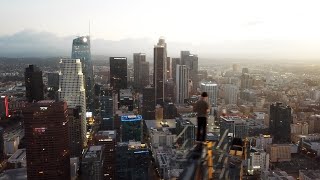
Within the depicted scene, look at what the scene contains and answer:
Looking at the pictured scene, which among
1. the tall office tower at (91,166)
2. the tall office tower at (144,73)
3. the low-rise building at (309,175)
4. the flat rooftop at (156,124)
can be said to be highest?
the tall office tower at (144,73)

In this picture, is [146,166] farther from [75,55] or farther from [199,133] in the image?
[75,55]

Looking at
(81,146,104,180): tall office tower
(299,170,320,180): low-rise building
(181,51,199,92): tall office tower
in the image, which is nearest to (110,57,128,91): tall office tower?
(181,51,199,92): tall office tower

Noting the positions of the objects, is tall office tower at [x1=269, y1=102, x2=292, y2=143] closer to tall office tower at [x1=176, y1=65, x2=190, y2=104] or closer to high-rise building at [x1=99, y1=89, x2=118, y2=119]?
high-rise building at [x1=99, y1=89, x2=118, y2=119]

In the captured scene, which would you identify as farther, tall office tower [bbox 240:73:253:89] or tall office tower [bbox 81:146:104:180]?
tall office tower [bbox 240:73:253:89]

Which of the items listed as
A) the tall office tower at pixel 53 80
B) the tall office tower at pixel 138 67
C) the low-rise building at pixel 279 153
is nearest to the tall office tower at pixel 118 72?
the tall office tower at pixel 138 67

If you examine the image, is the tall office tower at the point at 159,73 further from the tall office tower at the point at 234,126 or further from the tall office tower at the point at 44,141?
the tall office tower at the point at 44,141

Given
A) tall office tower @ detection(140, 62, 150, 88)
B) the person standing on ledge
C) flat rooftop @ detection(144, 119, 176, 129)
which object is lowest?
flat rooftop @ detection(144, 119, 176, 129)

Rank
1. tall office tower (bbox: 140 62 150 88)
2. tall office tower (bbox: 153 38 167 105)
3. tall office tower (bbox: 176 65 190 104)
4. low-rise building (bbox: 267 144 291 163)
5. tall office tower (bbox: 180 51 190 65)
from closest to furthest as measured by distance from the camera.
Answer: low-rise building (bbox: 267 144 291 163) → tall office tower (bbox: 153 38 167 105) → tall office tower (bbox: 176 65 190 104) → tall office tower (bbox: 140 62 150 88) → tall office tower (bbox: 180 51 190 65)

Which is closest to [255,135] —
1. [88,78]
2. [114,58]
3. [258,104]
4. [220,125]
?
[220,125]
